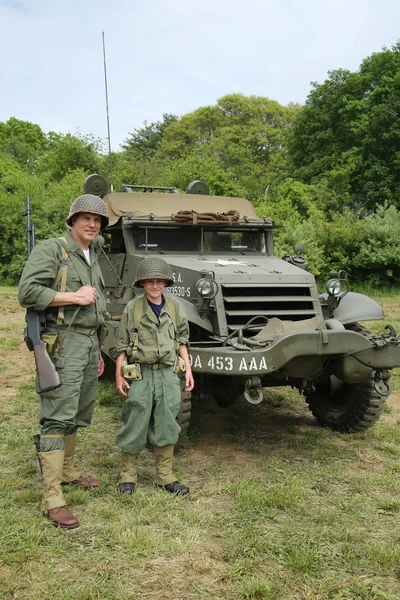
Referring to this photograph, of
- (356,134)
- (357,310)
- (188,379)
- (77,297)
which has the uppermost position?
(356,134)

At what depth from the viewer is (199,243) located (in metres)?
6.29

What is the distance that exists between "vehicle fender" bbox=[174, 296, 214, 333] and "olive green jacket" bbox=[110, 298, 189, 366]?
772mm

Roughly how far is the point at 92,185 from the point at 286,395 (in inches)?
121

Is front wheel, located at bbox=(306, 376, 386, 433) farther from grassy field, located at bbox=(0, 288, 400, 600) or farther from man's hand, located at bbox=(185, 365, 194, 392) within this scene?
man's hand, located at bbox=(185, 365, 194, 392)

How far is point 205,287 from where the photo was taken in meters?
5.04

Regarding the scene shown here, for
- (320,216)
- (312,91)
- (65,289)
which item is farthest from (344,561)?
(312,91)

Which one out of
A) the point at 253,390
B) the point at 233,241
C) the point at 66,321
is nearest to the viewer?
the point at 66,321

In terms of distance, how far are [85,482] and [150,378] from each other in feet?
2.64

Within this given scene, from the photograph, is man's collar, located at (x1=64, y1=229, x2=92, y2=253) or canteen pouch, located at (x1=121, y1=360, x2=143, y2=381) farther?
canteen pouch, located at (x1=121, y1=360, x2=143, y2=381)

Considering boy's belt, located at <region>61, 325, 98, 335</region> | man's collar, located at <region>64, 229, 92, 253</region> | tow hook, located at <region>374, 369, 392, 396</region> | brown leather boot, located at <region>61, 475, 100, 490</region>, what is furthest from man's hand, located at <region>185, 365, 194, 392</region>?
tow hook, located at <region>374, 369, 392, 396</region>

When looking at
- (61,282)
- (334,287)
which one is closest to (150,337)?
(61,282)

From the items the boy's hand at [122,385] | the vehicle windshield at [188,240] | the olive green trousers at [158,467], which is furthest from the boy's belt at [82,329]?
the vehicle windshield at [188,240]

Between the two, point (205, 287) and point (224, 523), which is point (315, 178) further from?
point (224, 523)

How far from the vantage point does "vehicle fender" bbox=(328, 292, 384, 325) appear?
555 cm
